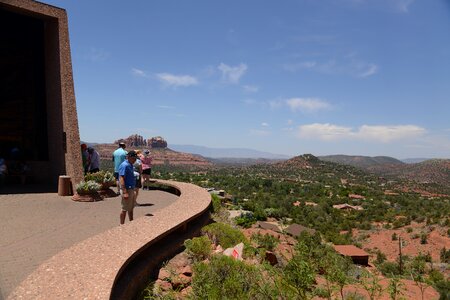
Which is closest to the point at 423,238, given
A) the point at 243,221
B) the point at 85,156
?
the point at 243,221

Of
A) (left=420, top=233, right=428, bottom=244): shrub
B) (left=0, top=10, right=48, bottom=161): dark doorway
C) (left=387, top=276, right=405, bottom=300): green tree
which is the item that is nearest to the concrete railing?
(left=387, top=276, right=405, bottom=300): green tree

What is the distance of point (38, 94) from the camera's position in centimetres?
1322

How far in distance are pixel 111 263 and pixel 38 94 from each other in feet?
35.9

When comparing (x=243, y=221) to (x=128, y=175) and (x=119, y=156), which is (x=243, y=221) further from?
(x=128, y=175)

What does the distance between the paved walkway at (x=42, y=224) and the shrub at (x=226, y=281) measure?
2.35 metres

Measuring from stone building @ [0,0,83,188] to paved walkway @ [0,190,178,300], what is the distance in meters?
1.77

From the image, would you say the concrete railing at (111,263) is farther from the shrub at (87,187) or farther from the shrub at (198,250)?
the shrub at (87,187)

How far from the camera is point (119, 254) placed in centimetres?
495

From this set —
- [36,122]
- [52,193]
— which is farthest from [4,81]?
[52,193]

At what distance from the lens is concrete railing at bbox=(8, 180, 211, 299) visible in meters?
3.79

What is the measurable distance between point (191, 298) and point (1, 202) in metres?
7.64

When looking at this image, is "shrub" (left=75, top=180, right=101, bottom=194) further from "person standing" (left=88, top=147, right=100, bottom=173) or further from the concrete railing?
the concrete railing

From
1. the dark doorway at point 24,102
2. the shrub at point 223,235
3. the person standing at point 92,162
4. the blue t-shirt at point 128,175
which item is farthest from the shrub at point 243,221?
the blue t-shirt at point 128,175

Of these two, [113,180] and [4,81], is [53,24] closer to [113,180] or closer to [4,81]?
[4,81]
